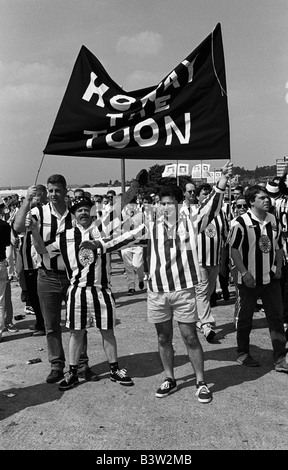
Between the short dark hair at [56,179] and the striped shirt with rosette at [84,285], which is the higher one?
the short dark hair at [56,179]

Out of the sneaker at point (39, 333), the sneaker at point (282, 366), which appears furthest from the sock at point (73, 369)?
the sneaker at point (282, 366)

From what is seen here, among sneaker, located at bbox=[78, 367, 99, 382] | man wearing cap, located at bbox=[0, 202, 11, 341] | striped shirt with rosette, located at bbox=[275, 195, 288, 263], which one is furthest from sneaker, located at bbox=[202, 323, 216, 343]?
man wearing cap, located at bbox=[0, 202, 11, 341]

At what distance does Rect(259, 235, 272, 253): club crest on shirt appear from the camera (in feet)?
17.0

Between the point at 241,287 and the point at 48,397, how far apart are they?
2.40 m

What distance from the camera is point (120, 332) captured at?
6.79m

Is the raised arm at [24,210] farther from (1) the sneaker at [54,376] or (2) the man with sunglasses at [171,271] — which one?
(1) the sneaker at [54,376]

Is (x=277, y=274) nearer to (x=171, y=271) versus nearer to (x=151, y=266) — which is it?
(x=171, y=271)

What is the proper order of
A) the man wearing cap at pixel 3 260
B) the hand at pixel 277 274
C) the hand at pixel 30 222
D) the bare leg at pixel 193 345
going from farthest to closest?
the man wearing cap at pixel 3 260 → the hand at pixel 277 274 → the hand at pixel 30 222 → the bare leg at pixel 193 345

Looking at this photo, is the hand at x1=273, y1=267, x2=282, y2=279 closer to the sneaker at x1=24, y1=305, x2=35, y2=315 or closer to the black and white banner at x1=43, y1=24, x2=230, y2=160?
the black and white banner at x1=43, y1=24, x2=230, y2=160

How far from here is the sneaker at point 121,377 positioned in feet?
15.8

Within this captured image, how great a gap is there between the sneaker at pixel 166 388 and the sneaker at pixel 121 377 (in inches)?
16.3

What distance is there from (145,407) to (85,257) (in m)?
1.54

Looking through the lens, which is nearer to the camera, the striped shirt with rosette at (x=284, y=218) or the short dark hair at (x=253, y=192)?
the short dark hair at (x=253, y=192)
